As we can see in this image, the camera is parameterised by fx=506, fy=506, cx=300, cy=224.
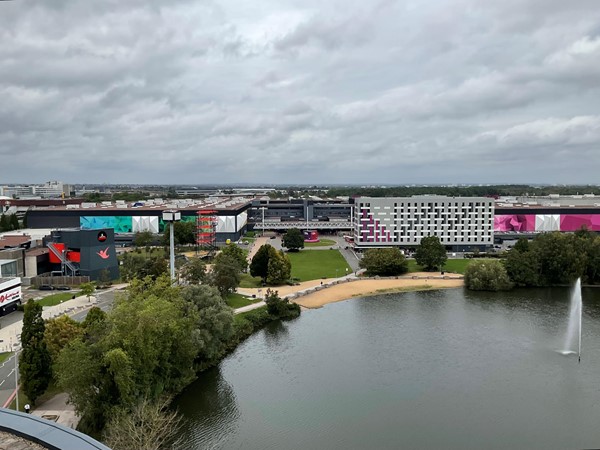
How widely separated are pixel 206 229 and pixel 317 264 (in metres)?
11.9

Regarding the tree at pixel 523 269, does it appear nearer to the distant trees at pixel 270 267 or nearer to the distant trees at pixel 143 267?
the distant trees at pixel 270 267

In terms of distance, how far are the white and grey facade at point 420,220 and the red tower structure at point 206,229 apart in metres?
13.2

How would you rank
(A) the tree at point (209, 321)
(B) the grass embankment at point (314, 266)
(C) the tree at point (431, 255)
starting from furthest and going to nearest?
(C) the tree at point (431, 255)
(B) the grass embankment at point (314, 266)
(A) the tree at point (209, 321)

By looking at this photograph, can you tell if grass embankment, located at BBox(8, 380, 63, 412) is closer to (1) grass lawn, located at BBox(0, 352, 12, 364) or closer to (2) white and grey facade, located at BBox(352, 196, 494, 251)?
(1) grass lawn, located at BBox(0, 352, 12, 364)

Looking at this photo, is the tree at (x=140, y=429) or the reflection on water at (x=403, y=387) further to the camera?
the reflection on water at (x=403, y=387)

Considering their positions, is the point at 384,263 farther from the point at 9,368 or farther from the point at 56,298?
the point at 9,368

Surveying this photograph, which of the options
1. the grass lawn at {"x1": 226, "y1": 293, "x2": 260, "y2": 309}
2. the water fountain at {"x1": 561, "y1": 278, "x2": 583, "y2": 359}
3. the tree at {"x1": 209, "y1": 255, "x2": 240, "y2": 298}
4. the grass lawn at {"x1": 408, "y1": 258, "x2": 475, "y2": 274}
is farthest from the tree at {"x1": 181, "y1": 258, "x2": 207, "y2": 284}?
the water fountain at {"x1": 561, "y1": 278, "x2": 583, "y2": 359}

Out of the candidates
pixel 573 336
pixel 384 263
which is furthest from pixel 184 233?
pixel 573 336

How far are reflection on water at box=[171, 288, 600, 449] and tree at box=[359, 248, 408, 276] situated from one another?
9371 mm

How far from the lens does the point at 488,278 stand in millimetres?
30625

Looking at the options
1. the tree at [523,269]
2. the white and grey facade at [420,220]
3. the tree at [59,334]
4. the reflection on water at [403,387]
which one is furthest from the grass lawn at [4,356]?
the white and grey facade at [420,220]

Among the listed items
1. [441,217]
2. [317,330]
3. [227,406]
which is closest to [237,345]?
[317,330]

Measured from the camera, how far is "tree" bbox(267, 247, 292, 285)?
3114cm

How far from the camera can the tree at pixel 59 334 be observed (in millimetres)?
16109
